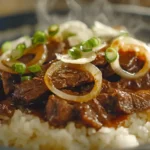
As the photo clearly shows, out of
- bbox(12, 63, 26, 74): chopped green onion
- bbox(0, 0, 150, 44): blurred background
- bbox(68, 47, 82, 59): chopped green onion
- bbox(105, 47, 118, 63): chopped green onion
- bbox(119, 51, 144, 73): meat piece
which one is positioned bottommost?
bbox(0, 0, 150, 44): blurred background

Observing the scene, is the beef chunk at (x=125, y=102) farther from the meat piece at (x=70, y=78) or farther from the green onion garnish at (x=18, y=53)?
the green onion garnish at (x=18, y=53)

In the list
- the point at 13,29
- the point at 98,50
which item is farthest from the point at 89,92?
the point at 13,29

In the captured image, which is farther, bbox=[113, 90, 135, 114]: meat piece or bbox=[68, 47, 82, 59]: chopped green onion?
bbox=[68, 47, 82, 59]: chopped green onion

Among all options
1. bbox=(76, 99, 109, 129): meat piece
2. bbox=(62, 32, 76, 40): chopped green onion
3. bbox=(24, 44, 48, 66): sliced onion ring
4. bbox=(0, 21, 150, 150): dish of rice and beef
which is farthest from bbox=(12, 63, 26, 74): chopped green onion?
bbox=(62, 32, 76, 40): chopped green onion

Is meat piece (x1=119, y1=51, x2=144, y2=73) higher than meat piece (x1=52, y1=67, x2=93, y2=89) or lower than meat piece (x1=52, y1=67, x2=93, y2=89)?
lower

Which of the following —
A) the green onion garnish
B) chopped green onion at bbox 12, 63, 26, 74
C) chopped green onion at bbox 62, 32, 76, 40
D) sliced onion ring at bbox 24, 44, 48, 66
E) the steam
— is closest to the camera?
chopped green onion at bbox 12, 63, 26, 74

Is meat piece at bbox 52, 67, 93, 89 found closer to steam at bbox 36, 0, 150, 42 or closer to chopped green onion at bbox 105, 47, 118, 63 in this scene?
chopped green onion at bbox 105, 47, 118, 63
